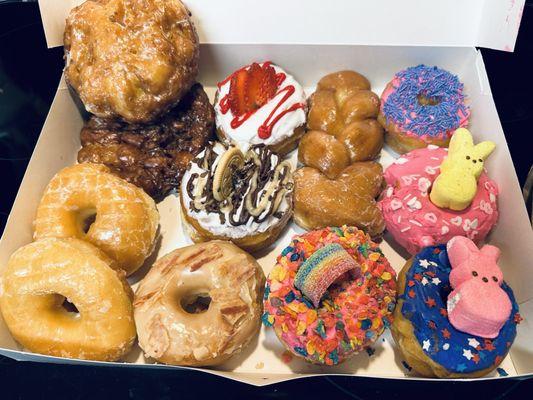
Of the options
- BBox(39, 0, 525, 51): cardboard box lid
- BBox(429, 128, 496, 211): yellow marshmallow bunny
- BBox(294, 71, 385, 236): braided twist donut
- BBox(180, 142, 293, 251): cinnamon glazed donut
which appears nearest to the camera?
BBox(429, 128, 496, 211): yellow marshmallow bunny

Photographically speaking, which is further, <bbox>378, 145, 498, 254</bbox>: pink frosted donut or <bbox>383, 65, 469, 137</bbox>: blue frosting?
<bbox>383, 65, 469, 137</bbox>: blue frosting

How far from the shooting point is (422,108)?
7.83ft

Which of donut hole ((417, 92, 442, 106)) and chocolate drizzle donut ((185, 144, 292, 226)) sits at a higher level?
donut hole ((417, 92, 442, 106))

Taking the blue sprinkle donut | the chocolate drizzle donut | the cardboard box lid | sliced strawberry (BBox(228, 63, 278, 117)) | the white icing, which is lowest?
the blue sprinkle donut

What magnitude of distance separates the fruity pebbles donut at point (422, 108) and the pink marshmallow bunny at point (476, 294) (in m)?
0.67

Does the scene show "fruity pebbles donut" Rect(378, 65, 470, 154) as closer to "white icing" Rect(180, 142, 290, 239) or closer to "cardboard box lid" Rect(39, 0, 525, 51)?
"cardboard box lid" Rect(39, 0, 525, 51)

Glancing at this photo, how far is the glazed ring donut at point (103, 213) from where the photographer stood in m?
2.06

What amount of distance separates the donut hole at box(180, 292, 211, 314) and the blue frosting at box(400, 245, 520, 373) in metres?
0.77

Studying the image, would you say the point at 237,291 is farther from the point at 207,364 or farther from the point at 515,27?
the point at 515,27

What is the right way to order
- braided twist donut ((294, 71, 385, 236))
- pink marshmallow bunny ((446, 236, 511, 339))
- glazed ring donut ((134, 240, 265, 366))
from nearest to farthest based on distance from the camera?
pink marshmallow bunny ((446, 236, 511, 339)) → glazed ring donut ((134, 240, 265, 366)) → braided twist donut ((294, 71, 385, 236))

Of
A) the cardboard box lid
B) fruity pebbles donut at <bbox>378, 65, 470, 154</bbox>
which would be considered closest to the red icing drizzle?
the cardboard box lid

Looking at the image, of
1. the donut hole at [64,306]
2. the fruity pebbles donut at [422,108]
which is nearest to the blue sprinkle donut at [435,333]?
the fruity pebbles donut at [422,108]

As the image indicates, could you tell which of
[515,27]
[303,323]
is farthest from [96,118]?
[515,27]

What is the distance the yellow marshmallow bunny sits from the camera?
1970 mm
